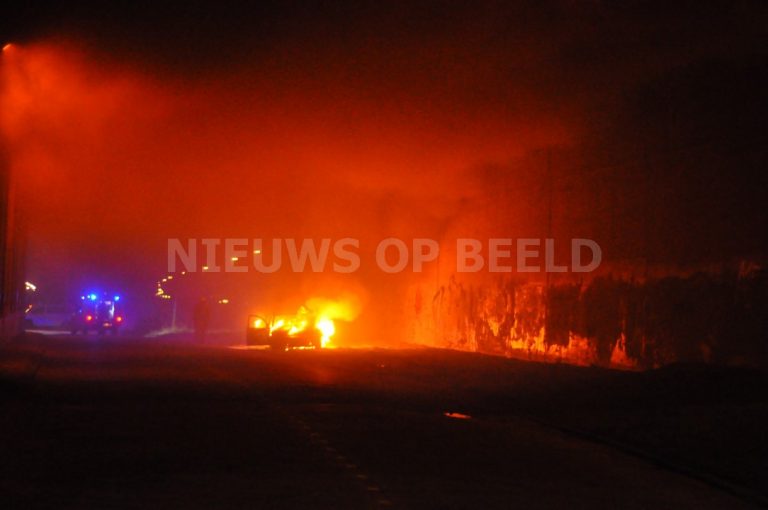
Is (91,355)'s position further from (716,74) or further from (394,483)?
(394,483)

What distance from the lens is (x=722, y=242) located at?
22422 mm

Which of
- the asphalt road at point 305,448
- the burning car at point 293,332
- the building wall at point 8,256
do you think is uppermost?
the building wall at point 8,256

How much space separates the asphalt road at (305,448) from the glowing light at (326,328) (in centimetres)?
2222

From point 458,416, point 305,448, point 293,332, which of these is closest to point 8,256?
point 293,332

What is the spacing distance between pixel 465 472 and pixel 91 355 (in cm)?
2517

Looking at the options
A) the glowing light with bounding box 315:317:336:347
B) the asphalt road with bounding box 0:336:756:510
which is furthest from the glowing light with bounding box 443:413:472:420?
the glowing light with bounding box 315:317:336:347

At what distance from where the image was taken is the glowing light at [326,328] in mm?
49031

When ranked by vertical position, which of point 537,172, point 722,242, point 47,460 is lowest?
point 47,460

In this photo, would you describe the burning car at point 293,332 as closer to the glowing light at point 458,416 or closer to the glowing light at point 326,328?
the glowing light at point 326,328

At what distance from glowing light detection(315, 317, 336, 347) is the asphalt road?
72.9 ft

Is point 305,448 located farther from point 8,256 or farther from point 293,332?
point 8,256

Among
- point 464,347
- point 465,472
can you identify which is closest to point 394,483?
point 465,472

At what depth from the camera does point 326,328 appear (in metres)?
50.2

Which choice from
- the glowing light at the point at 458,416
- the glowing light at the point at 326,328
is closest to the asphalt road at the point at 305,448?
the glowing light at the point at 458,416
